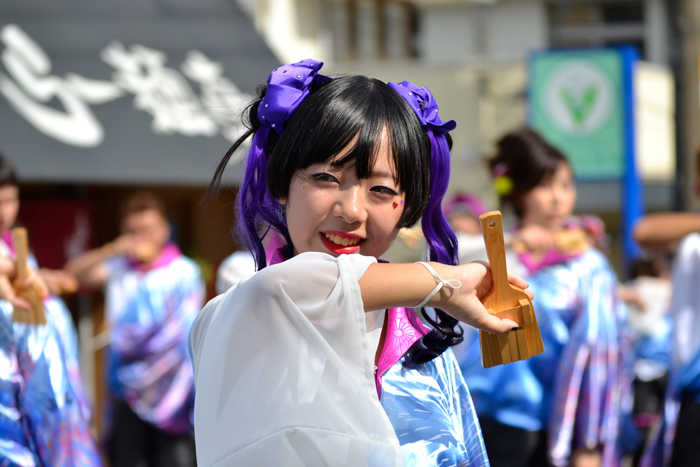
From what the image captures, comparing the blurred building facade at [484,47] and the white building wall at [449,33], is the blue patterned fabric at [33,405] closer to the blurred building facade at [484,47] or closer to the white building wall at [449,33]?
the blurred building facade at [484,47]

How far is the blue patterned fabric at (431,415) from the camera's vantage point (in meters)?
1.32

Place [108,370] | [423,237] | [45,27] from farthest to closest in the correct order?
[45,27], [108,370], [423,237]

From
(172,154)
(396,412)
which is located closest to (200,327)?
(396,412)

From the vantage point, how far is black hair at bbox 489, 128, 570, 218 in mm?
3129

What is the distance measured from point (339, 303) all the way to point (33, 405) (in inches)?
57.9

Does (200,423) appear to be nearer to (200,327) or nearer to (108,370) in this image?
(200,327)

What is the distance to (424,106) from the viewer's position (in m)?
1.44

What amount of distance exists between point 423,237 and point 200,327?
47cm

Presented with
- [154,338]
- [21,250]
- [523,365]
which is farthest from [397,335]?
[154,338]

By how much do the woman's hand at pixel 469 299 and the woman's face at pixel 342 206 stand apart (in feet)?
0.57

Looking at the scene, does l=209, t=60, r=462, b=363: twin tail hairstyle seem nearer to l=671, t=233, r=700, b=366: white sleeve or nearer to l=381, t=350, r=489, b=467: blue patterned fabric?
l=381, t=350, r=489, b=467: blue patterned fabric

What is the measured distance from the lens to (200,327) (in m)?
1.33

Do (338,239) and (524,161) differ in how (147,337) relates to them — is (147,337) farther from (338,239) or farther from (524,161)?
(338,239)

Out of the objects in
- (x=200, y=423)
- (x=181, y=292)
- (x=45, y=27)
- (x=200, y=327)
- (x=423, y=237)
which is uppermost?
(x=45, y=27)
